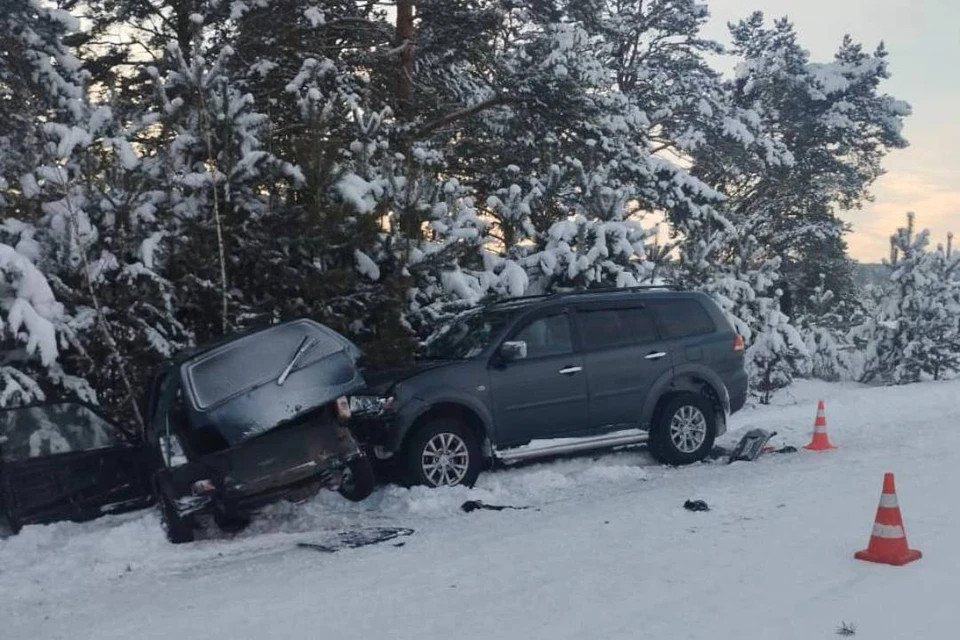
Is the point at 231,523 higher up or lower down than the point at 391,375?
lower down

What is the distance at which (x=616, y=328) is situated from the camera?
10398 mm

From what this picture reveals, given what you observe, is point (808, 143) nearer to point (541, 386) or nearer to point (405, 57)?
point (405, 57)

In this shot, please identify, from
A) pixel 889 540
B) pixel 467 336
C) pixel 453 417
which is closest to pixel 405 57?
pixel 467 336

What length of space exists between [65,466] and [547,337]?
15.6 feet

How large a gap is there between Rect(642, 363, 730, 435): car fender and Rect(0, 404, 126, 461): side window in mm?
5352

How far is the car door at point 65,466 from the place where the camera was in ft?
26.4

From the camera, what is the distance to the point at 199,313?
36.8ft

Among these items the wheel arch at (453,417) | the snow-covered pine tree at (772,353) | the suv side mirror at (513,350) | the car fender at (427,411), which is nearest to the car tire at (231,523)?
the car fender at (427,411)

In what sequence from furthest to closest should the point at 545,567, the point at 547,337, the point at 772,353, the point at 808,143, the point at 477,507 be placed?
1. the point at 808,143
2. the point at 772,353
3. the point at 547,337
4. the point at 477,507
5. the point at 545,567

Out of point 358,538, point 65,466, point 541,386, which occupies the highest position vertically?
point 541,386

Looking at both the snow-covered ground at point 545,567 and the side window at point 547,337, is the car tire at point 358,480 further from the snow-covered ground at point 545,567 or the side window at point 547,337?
the side window at point 547,337

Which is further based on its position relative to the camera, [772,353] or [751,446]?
[772,353]

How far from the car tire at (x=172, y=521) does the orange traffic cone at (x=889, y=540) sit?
5060 mm

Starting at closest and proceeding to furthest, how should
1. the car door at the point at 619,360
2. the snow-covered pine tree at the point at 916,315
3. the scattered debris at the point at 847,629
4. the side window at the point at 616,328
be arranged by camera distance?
the scattered debris at the point at 847,629, the car door at the point at 619,360, the side window at the point at 616,328, the snow-covered pine tree at the point at 916,315
